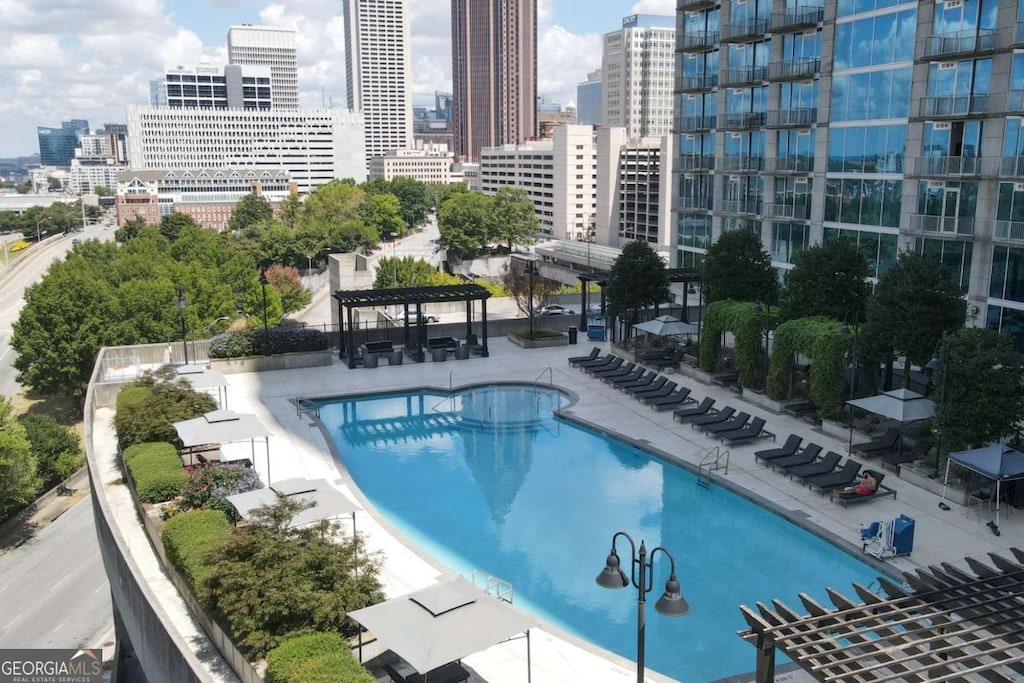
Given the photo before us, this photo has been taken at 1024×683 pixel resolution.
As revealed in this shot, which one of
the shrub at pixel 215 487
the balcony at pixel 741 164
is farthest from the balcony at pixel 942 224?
the shrub at pixel 215 487

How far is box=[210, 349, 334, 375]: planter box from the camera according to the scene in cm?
3378

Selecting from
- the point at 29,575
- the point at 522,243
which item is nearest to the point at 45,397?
the point at 29,575

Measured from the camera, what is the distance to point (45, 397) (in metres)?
54.0

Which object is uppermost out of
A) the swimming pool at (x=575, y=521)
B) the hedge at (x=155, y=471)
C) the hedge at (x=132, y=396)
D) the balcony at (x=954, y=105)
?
the balcony at (x=954, y=105)

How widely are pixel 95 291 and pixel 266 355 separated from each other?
54.5 ft

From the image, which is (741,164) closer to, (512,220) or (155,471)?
(155,471)

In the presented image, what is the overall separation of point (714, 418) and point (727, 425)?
74 centimetres

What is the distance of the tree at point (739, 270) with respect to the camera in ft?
114

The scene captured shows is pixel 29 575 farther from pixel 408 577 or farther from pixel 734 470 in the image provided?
pixel 734 470

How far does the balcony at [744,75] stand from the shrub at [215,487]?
3479cm

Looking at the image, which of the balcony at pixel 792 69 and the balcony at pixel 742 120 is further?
the balcony at pixel 742 120

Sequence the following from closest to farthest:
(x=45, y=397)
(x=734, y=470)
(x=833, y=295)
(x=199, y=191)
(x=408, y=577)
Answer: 1. (x=408, y=577)
2. (x=734, y=470)
3. (x=833, y=295)
4. (x=45, y=397)
5. (x=199, y=191)

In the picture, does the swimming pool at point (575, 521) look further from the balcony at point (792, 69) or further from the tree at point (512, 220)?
the tree at point (512, 220)

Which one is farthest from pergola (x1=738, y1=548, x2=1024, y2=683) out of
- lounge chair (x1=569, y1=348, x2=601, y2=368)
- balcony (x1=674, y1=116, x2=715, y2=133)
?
balcony (x1=674, y1=116, x2=715, y2=133)
